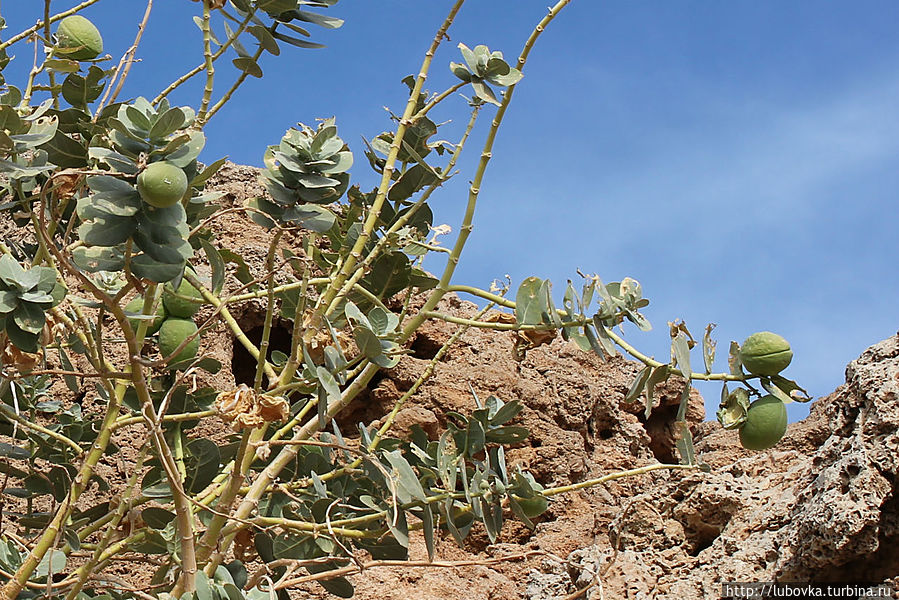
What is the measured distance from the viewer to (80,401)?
3.28 meters

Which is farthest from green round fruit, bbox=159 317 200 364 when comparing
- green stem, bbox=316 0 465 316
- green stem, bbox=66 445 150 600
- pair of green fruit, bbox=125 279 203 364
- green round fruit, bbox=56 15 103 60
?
green round fruit, bbox=56 15 103 60

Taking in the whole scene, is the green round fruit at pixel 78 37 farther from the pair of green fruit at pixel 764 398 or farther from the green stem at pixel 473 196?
the pair of green fruit at pixel 764 398

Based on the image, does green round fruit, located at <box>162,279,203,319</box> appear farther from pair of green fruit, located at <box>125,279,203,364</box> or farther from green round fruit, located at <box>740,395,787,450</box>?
green round fruit, located at <box>740,395,787,450</box>

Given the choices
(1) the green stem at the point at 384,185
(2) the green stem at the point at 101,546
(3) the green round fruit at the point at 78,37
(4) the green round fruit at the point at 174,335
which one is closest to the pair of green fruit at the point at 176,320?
(4) the green round fruit at the point at 174,335

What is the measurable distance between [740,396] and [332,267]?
952 mm

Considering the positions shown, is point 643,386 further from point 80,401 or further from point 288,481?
point 80,401

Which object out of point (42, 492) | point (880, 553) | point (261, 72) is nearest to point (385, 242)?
point (261, 72)

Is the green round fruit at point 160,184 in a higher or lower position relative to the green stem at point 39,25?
lower

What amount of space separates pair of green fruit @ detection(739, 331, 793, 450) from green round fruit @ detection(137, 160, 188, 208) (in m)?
1.00

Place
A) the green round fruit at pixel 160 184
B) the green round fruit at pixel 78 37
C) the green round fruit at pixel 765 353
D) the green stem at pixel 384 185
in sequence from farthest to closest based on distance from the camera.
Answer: the green round fruit at pixel 78 37
the green stem at pixel 384 185
the green round fruit at pixel 765 353
the green round fruit at pixel 160 184

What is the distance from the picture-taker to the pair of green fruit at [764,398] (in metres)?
1.74

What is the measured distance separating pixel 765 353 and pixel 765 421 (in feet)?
0.44

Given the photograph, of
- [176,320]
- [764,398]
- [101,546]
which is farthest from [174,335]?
[764,398]

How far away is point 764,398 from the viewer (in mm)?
1816
